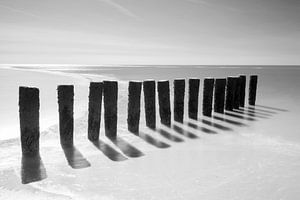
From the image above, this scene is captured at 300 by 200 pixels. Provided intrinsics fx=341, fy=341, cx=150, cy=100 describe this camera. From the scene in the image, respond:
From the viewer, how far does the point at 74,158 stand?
16.4 ft

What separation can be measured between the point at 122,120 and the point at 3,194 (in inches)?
181

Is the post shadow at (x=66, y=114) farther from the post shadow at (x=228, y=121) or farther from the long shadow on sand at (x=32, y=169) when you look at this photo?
the post shadow at (x=228, y=121)

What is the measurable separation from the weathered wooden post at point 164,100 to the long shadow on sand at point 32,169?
3.08 m

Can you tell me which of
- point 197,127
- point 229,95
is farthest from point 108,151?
point 229,95

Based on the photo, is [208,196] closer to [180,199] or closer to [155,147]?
[180,199]

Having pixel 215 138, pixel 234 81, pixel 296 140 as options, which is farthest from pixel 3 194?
pixel 234 81

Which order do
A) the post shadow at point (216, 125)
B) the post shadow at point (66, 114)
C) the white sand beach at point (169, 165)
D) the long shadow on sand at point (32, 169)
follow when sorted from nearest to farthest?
1. the white sand beach at point (169, 165)
2. the long shadow on sand at point (32, 169)
3. the post shadow at point (66, 114)
4. the post shadow at point (216, 125)

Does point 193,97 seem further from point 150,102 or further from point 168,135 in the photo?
point 168,135

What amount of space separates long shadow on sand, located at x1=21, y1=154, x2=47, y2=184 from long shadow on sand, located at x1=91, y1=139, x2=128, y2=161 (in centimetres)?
96

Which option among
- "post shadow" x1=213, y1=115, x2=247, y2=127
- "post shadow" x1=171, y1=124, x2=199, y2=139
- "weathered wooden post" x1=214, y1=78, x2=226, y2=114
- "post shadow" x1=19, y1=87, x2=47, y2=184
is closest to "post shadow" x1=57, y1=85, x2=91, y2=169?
"post shadow" x1=19, y1=87, x2=47, y2=184

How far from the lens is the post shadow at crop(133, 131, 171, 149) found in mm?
5793

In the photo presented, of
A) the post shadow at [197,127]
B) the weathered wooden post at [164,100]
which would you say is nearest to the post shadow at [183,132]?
the weathered wooden post at [164,100]

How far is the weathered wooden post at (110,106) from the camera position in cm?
618

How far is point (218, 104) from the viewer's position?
9008 millimetres
